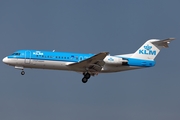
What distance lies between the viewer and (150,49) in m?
36.8

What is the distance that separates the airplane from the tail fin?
64cm

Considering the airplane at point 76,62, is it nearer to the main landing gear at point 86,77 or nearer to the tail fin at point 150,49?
the main landing gear at point 86,77

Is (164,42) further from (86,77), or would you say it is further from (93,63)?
(86,77)

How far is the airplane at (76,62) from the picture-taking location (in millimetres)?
33812

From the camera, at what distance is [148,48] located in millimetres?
36812

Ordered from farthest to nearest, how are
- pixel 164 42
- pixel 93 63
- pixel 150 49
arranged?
1. pixel 150 49
2. pixel 164 42
3. pixel 93 63

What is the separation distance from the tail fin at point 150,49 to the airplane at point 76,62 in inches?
25.3

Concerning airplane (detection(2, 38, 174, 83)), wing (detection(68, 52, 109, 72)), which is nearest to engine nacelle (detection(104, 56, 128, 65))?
airplane (detection(2, 38, 174, 83))

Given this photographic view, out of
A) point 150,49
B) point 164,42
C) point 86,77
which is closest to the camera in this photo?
point 86,77

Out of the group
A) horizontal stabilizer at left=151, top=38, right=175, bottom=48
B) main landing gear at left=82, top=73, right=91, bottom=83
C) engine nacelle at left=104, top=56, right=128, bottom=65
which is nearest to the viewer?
engine nacelle at left=104, top=56, right=128, bottom=65

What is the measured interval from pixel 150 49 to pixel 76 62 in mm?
7523

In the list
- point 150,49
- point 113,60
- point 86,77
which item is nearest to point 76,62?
point 86,77

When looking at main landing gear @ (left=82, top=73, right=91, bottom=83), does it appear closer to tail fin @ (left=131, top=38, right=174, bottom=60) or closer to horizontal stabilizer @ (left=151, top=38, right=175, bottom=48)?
tail fin @ (left=131, top=38, right=174, bottom=60)

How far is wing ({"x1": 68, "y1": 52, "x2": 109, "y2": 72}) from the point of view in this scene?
1302 inches
